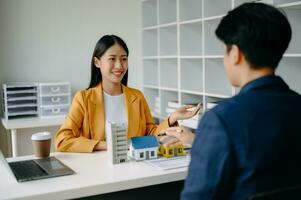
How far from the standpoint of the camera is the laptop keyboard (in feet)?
5.15

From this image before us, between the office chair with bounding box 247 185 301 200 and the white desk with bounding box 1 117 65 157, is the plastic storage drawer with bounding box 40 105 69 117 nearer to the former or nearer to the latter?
the white desk with bounding box 1 117 65 157

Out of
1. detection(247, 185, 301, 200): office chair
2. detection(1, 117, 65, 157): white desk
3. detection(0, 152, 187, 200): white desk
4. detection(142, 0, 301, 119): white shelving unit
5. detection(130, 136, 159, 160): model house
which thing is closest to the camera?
detection(247, 185, 301, 200): office chair

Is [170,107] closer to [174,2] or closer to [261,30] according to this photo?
[174,2]

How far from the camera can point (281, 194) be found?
895 mm

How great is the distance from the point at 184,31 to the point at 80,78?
3.81ft

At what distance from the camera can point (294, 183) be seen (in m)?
0.96

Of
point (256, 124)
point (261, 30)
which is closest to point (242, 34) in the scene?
point (261, 30)

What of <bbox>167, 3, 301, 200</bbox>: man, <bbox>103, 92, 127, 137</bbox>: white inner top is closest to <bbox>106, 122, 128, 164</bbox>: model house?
<bbox>103, 92, 127, 137</bbox>: white inner top

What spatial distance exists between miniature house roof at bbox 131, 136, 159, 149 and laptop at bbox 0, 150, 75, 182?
0.33 m

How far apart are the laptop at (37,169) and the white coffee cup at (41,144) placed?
36mm

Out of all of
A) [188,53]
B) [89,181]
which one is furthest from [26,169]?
[188,53]

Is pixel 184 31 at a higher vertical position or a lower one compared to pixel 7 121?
higher

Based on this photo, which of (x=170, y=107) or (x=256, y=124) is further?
(x=170, y=107)

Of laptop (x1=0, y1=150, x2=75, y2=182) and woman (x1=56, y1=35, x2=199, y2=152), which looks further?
woman (x1=56, y1=35, x2=199, y2=152)
